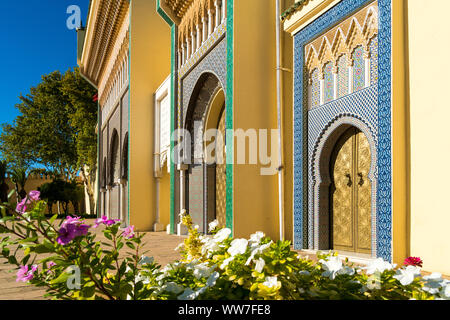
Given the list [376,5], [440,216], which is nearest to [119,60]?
[376,5]

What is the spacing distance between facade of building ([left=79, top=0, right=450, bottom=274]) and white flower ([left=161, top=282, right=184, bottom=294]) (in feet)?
12.5

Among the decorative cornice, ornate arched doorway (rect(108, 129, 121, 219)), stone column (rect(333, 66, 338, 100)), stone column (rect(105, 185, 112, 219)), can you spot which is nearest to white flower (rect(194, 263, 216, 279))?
the decorative cornice

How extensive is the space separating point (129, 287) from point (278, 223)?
604 cm

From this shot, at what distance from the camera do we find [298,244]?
6.73m

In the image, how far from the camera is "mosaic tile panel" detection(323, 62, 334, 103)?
6219 mm

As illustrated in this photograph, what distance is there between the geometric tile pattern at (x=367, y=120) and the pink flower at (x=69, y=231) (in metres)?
4.17

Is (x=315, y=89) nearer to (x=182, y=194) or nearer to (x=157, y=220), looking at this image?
(x=182, y=194)

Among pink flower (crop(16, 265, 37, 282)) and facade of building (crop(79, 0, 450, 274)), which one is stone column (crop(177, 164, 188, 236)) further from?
pink flower (crop(16, 265, 37, 282))

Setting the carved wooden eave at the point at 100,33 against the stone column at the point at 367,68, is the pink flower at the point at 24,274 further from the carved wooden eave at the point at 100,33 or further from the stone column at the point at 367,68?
the carved wooden eave at the point at 100,33

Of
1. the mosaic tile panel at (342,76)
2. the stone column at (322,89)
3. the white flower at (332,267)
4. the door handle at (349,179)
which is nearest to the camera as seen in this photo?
the white flower at (332,267)

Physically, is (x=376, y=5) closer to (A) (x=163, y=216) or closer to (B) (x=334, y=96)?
(B) (x=334, y=96)

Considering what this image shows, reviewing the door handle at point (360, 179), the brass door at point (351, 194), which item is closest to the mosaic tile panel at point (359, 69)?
the brass door at point (351, 194)

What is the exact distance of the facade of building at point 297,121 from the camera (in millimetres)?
4824

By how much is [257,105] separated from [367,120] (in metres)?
2.43
